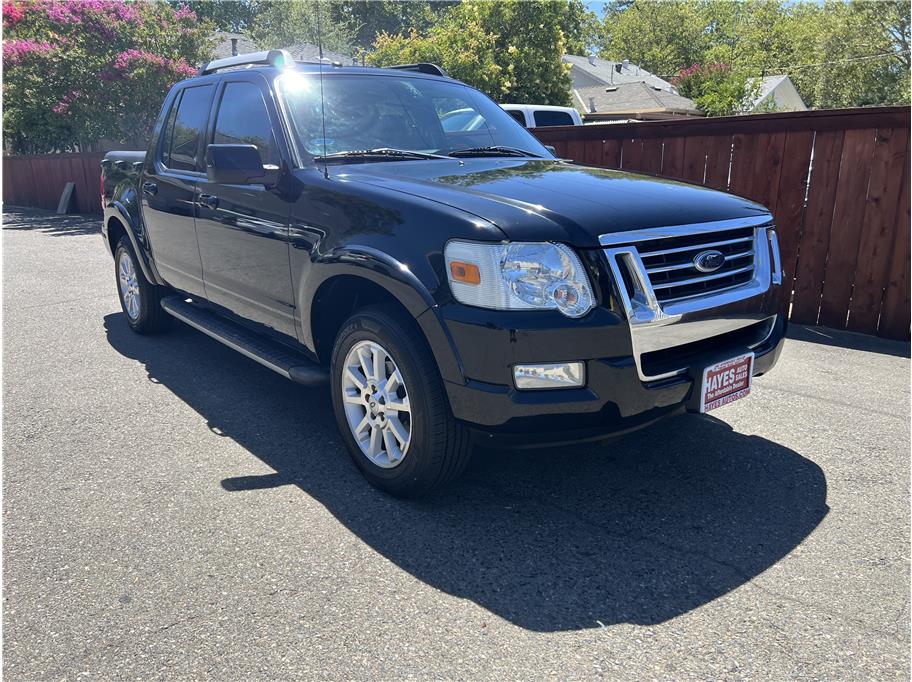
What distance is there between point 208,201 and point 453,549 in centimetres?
273

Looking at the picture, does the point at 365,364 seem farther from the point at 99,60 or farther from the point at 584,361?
the point at 99,60

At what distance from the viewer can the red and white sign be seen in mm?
3080

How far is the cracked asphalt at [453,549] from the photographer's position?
2393 millimetres

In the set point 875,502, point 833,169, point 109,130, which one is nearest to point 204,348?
point 875,502

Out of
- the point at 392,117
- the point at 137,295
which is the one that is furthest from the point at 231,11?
the point at 392,117

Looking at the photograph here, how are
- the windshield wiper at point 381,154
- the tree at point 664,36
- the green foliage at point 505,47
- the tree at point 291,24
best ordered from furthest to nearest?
the tree at point 664,36 < the tree at point 291,24 < the green foliage at point 505,47 < the windshield wiper at point 381,154

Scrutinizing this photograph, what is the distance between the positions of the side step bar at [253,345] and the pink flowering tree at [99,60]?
15.5m

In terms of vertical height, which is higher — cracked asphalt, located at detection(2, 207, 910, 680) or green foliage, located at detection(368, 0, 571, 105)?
green foliage, located at detection(368, 0, 571, 105)

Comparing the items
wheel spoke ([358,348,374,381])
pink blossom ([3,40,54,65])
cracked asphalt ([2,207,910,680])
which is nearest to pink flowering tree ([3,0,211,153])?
pink blossom ([3,40,54,65])

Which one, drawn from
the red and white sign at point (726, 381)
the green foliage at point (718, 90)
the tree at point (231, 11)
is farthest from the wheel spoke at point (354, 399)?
the tree at point (231, 11)

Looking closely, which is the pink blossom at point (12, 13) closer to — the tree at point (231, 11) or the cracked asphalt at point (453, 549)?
the cracked asphalt at point (453, 549)

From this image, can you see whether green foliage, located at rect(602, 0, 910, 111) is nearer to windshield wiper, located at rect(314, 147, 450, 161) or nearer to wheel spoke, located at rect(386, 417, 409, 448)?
windshield wiper, located at rect(314, 147, 450, 161)

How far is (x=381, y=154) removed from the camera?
3.96 meters

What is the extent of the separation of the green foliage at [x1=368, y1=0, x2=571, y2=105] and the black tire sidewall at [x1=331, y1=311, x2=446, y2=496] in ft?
83.9
